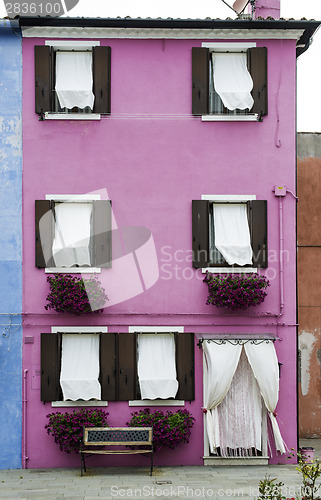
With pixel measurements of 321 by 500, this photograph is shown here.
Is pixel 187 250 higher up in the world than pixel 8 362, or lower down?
higher up

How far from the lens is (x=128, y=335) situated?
14383mm

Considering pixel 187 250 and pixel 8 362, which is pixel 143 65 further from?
pixel 8 362

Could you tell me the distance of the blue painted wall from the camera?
14.2 metres

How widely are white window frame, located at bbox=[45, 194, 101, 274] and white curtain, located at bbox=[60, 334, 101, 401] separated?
1251mm

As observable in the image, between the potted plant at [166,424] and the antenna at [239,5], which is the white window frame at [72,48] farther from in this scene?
the potted plant at [166,424]

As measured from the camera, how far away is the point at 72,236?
47.5ft

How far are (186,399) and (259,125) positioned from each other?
18.4 ft

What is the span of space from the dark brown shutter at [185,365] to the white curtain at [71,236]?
7.84 feet

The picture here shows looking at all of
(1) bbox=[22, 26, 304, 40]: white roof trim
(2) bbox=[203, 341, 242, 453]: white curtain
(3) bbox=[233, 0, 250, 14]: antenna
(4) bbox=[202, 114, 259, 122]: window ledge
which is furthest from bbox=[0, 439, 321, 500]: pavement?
(3) bbox=[233, 0, 250, 14]: antenna

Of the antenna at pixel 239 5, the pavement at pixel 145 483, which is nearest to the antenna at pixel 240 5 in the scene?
the antenna at pixel 239 5

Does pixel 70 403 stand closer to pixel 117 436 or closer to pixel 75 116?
pixel 117 436

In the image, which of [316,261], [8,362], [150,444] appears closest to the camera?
[150,444]

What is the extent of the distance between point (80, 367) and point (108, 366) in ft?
1.78

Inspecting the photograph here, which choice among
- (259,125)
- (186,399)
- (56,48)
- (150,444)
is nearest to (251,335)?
(186,399)
